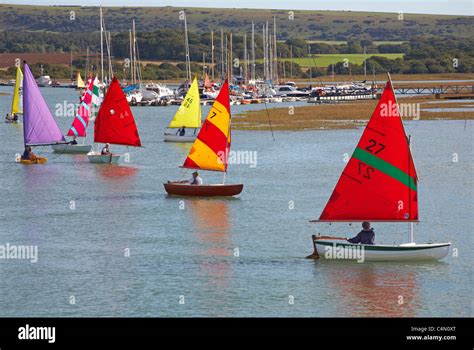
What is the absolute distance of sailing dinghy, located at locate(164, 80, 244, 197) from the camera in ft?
169

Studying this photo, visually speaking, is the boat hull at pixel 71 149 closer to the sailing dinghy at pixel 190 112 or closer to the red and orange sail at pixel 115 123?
Answer: the red and orange sail at pixel 115 123

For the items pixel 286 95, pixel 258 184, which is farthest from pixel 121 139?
pixel 286 95

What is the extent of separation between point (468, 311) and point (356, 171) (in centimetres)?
711

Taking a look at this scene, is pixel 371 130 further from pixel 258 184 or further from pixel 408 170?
pixel 258 184

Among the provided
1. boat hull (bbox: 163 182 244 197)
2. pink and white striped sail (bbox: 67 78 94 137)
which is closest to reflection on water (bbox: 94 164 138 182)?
pink and white striped sail (bbox: 67 78 94 137)

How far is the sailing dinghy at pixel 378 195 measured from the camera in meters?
37.2

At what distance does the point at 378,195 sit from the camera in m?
38.1

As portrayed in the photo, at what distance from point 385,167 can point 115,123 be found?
30.9m

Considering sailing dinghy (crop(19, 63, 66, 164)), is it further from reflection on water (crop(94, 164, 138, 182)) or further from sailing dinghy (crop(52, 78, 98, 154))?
sailing dinghy (crop(52, 78, 98, 154))

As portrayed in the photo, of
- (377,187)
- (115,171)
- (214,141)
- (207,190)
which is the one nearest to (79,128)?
(115,171)

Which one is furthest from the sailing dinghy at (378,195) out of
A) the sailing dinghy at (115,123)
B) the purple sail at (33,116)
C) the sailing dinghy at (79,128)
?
the sailing dinghy at (79,128)

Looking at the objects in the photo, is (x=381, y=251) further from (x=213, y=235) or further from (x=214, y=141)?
Answer: (x=214, y=141)

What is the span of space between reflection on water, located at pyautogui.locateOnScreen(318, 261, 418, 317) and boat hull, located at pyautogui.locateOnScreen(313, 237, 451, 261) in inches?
11.1

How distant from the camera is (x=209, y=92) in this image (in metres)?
143
